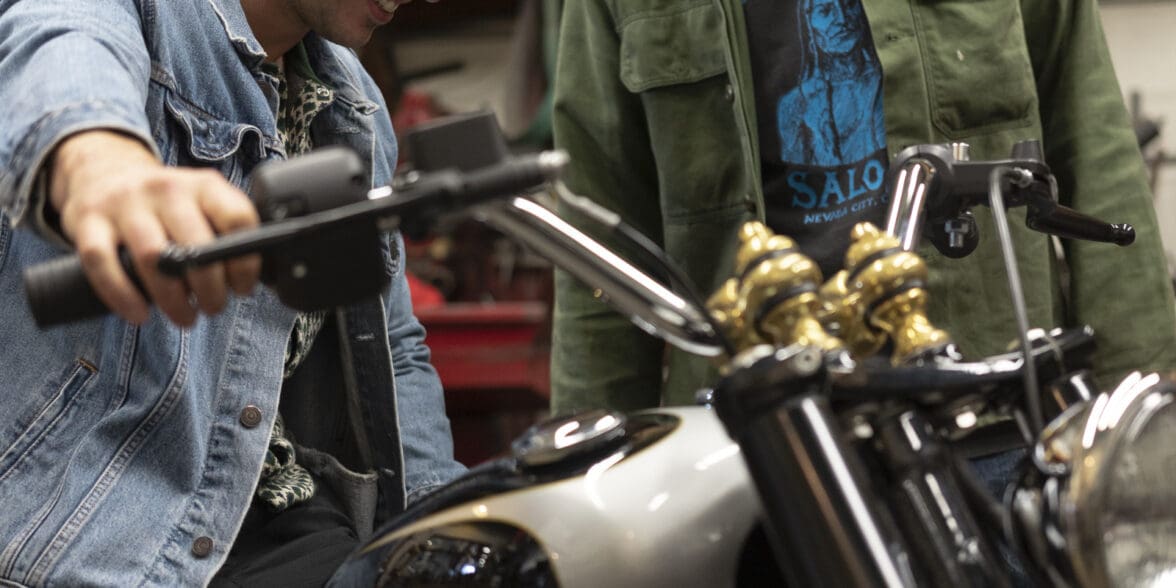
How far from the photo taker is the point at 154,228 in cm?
65

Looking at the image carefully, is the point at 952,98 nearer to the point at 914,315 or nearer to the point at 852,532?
the point at 914,315

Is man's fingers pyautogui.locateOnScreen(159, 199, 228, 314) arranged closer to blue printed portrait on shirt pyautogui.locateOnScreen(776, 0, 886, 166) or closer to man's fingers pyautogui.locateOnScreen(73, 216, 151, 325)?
man's fingers pyautogui.locateOnScreen(73, 216, 151, 325)

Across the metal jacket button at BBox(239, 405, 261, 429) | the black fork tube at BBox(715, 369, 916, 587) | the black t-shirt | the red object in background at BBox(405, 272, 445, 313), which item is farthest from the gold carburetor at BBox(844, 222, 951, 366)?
the red object in background at BBox(405, 272, 445, 313)

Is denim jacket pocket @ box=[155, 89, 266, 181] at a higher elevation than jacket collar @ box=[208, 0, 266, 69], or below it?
below

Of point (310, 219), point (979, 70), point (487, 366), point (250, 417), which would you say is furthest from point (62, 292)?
point (487, 366)

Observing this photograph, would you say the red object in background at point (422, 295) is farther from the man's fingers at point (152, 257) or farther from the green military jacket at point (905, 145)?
the man's fingers at point (152, 257)

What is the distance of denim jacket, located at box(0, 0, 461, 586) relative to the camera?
87 cm

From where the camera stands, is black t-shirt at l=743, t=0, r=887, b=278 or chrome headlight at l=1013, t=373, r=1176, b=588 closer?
chrome headlight at l=1013, t=373, r=1176, b=588

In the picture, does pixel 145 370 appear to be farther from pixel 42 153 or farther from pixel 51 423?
pixel 42 153

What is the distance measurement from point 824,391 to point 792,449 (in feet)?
0.13

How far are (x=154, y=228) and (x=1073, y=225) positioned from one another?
2.39 ft

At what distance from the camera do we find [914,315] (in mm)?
747

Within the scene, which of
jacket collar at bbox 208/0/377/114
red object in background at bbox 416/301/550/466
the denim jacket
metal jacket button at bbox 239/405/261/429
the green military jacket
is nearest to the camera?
the denim jacket

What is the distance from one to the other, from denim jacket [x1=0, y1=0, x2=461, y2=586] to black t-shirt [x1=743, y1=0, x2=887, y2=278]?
57cm
